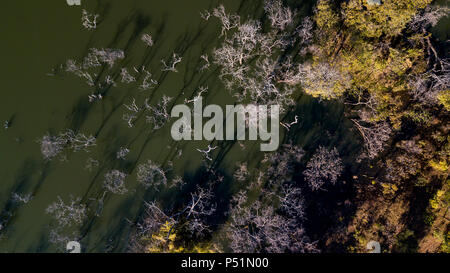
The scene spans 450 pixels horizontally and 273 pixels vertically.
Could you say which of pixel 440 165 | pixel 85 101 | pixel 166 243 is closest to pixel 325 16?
pixel 440 165

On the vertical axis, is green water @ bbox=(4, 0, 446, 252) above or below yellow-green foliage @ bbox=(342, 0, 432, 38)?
below

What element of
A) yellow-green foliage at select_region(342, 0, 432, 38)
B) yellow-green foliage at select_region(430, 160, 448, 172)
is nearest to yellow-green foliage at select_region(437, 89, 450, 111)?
yellow-green foliage at select_region(430, 160, 448, 172)

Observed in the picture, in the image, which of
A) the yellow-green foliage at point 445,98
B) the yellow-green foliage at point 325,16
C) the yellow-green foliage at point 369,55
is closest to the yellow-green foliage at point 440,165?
the yellow-green foliage at point 369,55

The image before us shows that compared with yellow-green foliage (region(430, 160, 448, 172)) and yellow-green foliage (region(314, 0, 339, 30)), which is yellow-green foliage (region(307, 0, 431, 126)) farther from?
yellow-green foliage (region(430, 160, 448, 172))

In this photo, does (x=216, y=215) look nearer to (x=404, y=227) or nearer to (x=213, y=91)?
(x=213, y=91)

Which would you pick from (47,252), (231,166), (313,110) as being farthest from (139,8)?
(47,252)

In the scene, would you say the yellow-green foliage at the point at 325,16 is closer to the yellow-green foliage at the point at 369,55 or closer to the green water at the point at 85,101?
the yellow-green foliage at the point at 369,55

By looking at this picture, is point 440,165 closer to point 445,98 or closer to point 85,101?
point 445,98
